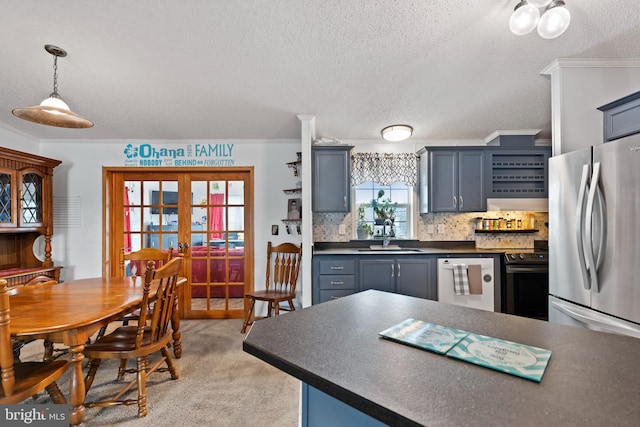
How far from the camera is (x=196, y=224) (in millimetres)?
3922

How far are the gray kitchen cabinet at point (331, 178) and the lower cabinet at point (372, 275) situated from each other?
0.62 m

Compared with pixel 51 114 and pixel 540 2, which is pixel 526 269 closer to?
pixel 540 2

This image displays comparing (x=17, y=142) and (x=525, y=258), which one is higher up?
(x=17, y=142)

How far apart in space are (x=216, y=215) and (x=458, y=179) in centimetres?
303

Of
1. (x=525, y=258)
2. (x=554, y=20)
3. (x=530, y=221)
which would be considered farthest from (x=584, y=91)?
(x=530, y=221)

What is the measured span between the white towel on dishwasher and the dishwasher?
0.05 ft

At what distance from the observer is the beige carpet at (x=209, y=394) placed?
6.24 feet

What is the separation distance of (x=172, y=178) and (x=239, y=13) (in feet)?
8.33

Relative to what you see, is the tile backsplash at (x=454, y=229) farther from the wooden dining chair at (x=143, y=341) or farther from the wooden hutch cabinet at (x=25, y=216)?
the wooden hutch cabinet at (x=25, y=216)

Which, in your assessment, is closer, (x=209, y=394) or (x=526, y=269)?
(x=209, y=394)

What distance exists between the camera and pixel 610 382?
29.0 inches

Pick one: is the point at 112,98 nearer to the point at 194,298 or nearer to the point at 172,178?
the point at 172,178

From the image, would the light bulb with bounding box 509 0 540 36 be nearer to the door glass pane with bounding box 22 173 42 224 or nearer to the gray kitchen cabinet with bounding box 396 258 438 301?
the gray kitchen cabinet with bounding box 396 258 438 301

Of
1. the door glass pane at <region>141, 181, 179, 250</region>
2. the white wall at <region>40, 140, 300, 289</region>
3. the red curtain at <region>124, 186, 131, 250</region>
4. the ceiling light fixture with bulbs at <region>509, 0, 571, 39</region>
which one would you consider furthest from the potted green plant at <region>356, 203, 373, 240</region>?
the red curtain at <region>124, 186, 131, 250</region>
